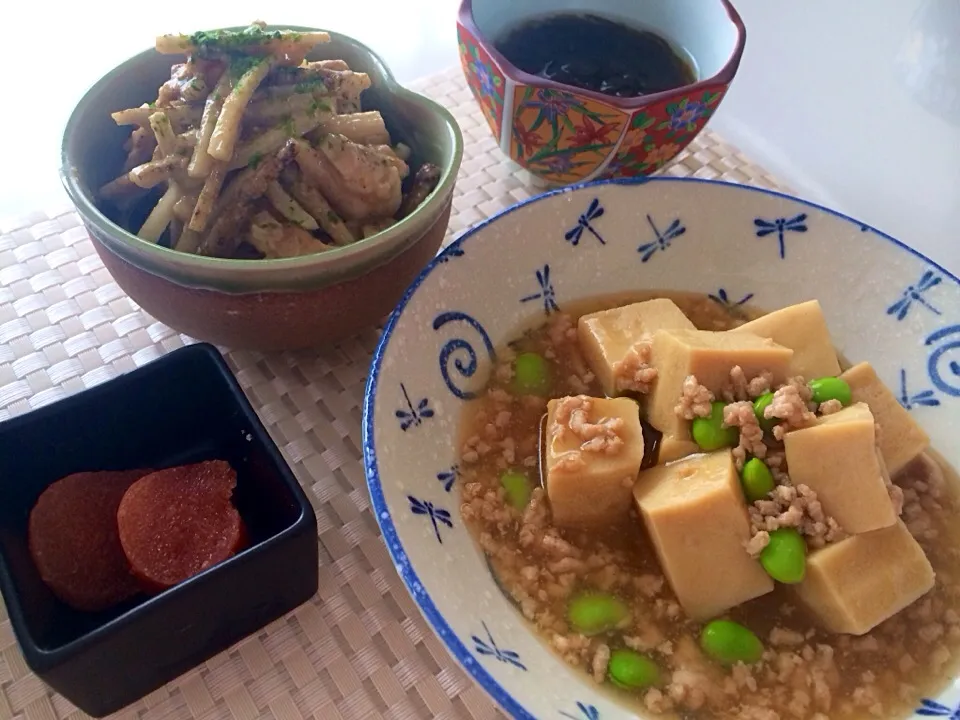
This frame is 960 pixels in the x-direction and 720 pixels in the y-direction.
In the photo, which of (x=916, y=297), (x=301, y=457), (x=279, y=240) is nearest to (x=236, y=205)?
(x=279, y=240)

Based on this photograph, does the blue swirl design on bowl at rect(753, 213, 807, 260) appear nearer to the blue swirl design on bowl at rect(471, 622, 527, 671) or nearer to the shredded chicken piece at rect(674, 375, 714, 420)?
the shredded chicken piece at rect(674, 375, 714, 420)

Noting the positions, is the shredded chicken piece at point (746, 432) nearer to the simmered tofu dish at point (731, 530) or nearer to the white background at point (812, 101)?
the simmered tofu dish at point (731, 530)

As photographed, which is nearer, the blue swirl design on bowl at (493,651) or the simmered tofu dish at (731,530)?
the blue swirl design on bowl at (493,651)

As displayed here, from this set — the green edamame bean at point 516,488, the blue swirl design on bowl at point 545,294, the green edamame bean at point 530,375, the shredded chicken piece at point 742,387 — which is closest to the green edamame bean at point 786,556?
the shredded chicken piece at point 742,387

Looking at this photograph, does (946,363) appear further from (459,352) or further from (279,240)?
(279,240)

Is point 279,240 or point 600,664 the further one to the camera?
point 279,240

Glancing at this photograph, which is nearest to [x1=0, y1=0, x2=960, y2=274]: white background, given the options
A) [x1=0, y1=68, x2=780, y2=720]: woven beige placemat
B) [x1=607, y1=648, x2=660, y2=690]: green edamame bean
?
[x1=0, y1=68, x2=780, y2=720]: woven beige placemat
